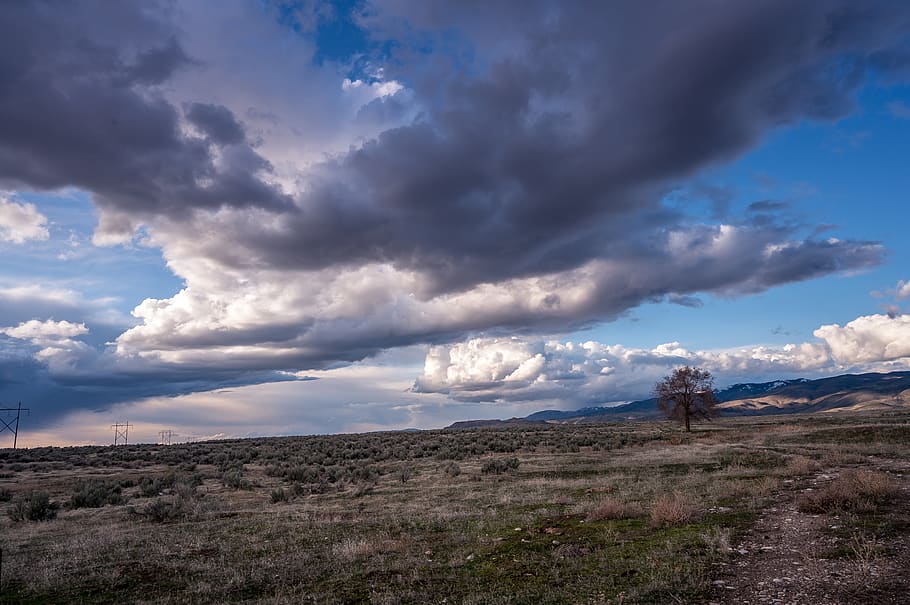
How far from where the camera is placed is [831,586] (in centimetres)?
884

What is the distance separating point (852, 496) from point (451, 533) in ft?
36.4

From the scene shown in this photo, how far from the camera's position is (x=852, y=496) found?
47.0 ft

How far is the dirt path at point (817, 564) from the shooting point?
28.1ft

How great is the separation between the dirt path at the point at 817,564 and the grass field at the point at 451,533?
0.34ft

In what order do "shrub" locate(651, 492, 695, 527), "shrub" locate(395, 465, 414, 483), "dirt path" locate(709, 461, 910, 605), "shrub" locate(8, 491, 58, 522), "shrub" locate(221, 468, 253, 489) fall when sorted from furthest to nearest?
"shrub" locate(395, 465, 414, 483) → "shrub" locate(221, 468, 253, 489) → "shrub" locate(8, 491, 58, 522) → "shrub" locate(651, 492, 695, 527) → "dirt path" locate(709, 461, 910, 605)

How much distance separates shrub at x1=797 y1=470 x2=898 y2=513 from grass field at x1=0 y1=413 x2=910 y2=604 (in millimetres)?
56

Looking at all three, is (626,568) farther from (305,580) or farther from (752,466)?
(752,466)

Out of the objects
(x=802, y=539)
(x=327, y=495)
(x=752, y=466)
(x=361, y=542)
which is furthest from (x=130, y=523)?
(x=752, y=466)

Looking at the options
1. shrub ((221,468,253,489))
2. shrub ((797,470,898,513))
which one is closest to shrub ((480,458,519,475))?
shrub ((221,468,253,489))

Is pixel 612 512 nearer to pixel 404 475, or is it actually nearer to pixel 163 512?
pixel 163 512

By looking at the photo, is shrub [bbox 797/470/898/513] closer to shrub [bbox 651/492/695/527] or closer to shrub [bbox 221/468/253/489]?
shrub [bbox 651/492/695/527]

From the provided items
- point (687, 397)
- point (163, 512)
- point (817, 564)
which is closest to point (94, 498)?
point (163, 512)

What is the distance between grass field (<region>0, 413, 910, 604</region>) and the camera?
34.8 feet

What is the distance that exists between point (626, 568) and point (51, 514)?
83.5 feet
